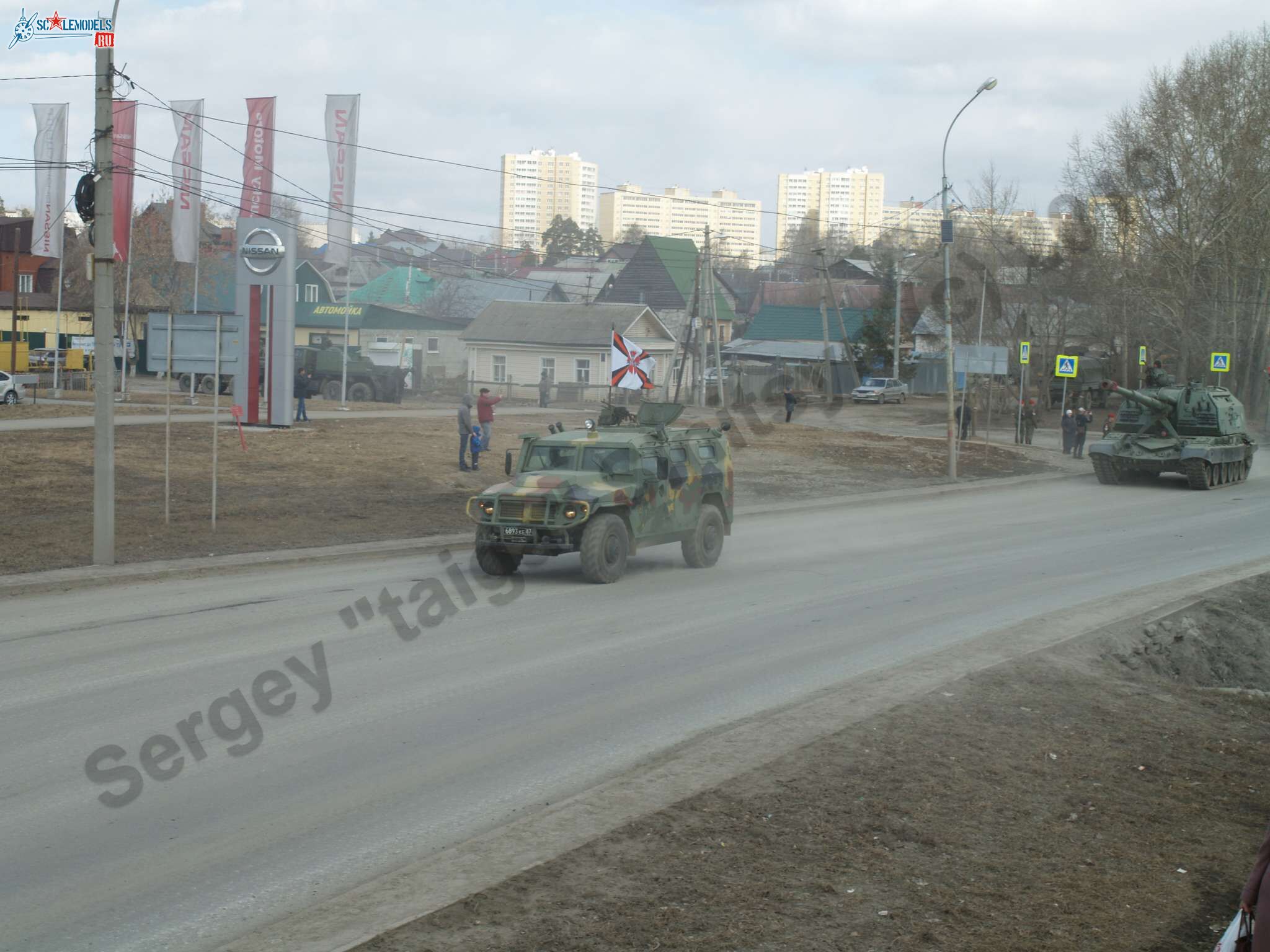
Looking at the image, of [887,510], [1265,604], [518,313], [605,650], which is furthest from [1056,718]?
[518,313]

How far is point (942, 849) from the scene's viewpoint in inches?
240

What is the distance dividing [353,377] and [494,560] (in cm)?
3662

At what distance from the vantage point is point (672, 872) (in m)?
5.72

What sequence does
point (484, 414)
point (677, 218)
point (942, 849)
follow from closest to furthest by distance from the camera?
point (942, 849) → point (484, 414) → point (677, 218)

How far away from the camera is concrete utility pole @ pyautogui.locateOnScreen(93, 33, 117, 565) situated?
48.4 ft

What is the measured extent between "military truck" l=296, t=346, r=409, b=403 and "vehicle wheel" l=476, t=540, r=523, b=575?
35.7m

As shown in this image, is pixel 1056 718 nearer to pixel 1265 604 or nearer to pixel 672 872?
pixel 672 872

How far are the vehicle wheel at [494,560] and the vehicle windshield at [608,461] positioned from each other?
1.54 metres

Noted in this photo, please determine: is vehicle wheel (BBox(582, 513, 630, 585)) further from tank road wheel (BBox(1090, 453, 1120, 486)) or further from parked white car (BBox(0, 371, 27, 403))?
parked white car (BBox(0, 371, 27, 403))

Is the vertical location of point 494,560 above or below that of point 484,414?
below

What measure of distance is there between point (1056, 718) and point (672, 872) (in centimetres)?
429

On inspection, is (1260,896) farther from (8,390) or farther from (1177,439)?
(8,390)

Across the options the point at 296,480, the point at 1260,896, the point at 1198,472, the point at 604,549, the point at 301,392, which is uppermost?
the point at 301,392

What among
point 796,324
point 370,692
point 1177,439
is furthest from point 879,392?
point 370,692
